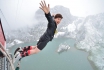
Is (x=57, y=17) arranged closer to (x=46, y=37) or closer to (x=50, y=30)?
(x=50, y=30)

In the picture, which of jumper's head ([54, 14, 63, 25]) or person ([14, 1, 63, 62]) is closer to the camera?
person ([14, 1, 63, 62])

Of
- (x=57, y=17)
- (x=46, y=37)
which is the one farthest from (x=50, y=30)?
(x=57, y=17)

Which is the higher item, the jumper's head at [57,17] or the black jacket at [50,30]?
the jumper's head at [57,17]

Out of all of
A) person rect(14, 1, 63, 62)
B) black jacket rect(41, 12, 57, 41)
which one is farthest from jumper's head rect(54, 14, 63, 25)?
black jacket rect(41, 12, 57, 41)

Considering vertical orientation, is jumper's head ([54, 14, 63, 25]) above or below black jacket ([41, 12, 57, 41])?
above

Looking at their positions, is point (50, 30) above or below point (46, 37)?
above

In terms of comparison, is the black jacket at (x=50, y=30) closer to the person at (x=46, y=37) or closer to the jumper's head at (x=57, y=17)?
the person at (x=46, y=37)

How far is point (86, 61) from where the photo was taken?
74688 millimetres

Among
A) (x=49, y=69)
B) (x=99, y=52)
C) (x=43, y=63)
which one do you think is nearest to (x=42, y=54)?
(x=43, y=63)

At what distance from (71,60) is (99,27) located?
70.0 meters

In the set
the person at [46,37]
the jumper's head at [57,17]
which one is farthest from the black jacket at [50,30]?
the jumper's head at [57,17]

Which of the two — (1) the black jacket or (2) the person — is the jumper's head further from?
(1) the black jacket

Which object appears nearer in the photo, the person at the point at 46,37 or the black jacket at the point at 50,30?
the person at the point at 46,37

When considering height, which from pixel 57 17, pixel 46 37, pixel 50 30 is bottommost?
pixel 46 37
